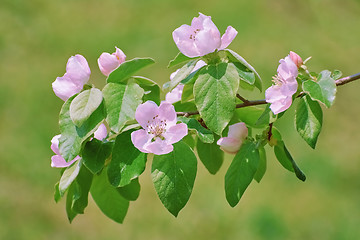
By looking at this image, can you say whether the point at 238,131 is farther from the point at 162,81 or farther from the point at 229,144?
the point at 162,81

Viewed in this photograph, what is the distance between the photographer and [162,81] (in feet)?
12.7

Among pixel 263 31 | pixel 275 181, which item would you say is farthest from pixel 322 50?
pixel 275 181

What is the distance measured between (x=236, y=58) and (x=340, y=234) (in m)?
2.10

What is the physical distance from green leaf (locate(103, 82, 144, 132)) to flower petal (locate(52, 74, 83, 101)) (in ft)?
0.19

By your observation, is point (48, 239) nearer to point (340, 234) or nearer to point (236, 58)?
point (340, 234)

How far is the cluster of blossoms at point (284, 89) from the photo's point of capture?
83cm

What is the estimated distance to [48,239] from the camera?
115 inches

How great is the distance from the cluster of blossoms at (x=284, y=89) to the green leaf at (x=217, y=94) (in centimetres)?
7

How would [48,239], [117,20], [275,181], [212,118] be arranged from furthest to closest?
1. [117,20]
2. [275,181]
3. [48,239]
4. [212,118]

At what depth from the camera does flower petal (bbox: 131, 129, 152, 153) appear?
2.60ft

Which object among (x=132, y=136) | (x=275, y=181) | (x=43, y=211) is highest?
(x=132, y=136)

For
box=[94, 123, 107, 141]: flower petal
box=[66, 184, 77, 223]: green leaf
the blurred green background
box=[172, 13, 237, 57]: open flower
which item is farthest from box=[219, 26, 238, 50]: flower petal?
the blurred green background

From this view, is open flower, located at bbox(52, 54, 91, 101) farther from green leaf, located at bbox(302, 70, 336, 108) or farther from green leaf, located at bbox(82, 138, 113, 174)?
green leaf, located at bbox(302, 70, 336, 108)

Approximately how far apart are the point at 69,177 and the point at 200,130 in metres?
0.20
